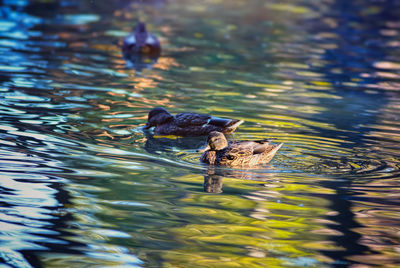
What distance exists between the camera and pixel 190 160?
7.92m

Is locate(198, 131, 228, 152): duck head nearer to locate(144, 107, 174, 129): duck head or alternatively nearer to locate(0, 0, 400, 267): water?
locate(0, 0, 400, 267): water

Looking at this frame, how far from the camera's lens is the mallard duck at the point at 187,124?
905 centimetres

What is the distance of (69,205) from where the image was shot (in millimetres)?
6059

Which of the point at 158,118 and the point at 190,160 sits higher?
the point at 158,118

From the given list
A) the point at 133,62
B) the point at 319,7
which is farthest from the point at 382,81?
the point at 319,7

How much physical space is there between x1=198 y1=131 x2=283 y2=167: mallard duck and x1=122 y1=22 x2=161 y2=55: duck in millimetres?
8652

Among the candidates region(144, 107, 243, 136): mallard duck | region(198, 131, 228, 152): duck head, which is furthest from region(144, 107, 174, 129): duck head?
region(198, 131, 228, 152): duck head

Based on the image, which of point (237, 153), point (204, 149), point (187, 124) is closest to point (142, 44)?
point (187, 124)

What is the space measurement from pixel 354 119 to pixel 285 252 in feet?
18.2

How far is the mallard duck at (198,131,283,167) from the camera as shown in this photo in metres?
7.62

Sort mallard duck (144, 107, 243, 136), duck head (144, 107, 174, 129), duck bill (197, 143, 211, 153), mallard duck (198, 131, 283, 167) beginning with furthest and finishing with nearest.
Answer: duck head (144, 107, 174, 129) → mallard duck (144, 107, 243, 136) → duck bill (197, 143, 211, 153) → mallard duck (198, 131, 283, 167)

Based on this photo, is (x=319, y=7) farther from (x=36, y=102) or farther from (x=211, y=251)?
(x=211, y=251)

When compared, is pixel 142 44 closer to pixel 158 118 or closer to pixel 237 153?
pixel 158 118

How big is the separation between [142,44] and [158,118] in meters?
7.14
